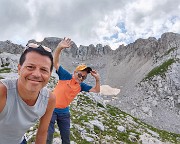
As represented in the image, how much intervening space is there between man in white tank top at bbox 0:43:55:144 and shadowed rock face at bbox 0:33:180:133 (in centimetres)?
4733

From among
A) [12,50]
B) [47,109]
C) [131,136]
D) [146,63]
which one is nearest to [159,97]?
[146,63]

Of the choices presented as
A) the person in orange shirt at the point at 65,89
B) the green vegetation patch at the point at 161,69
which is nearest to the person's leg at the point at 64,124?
the person in orange shirt at the point at 65,89

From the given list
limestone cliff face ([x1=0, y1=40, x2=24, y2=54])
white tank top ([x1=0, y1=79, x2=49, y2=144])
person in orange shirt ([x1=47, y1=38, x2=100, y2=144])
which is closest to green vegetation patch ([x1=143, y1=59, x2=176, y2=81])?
limestone cliff face ([x1=0, y1=40, x2=24, y2=54])

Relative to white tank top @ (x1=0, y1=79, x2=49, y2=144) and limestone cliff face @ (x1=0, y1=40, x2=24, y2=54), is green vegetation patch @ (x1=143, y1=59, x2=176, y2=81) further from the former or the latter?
white tank top @ (x1=0, y1=79, x2=49, y2=144)

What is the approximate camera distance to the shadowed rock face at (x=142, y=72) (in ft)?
183

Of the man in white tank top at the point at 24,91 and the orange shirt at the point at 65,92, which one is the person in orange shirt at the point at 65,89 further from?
the man in white tank top at the point at 24,91

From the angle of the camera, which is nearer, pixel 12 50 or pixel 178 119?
pixel 178 119

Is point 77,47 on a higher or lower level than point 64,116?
higher

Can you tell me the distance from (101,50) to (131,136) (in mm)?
113977

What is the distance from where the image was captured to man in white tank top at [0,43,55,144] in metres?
3.88

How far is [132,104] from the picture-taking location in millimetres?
57781

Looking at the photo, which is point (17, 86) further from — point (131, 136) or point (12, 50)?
point (12, 50)

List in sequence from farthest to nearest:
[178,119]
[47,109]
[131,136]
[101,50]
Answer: [101,50] < [178,119] < [131,136] < [47,109]

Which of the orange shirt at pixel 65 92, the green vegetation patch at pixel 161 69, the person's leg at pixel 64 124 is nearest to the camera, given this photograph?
the orange shirt at pixel 65 92
